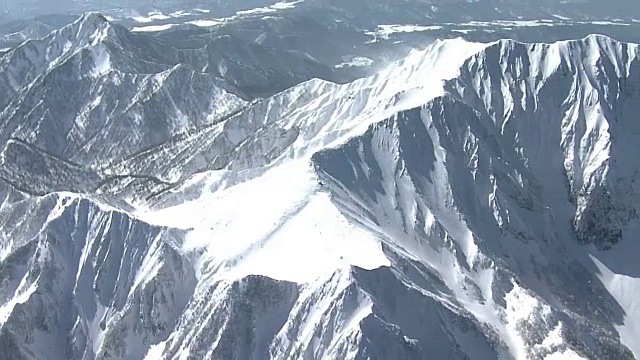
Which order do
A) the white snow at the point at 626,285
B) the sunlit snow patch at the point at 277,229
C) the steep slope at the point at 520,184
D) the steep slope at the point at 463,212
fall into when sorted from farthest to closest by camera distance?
the white snow at the point at 626,285, the steep slope at the point at 520,184, the steep slope at the point at 463,212, the sunlit snow patch at the point at 277,229

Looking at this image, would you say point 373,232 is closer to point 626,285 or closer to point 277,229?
point 277,229

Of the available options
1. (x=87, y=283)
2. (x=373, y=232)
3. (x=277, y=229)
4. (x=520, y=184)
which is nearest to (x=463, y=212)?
(x=520, y=184)

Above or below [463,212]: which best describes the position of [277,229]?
above

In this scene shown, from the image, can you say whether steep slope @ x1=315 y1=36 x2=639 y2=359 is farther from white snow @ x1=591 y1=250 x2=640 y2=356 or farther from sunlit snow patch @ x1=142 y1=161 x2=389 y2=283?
sunlit snow patch @ x1=142 y1=161 x2=389 y2=283

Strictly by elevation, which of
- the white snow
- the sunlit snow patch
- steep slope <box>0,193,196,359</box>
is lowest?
the white snow

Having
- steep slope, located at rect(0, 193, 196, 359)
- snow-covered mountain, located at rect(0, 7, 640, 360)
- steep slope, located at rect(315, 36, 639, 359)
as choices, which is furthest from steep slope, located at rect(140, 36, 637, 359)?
steep slope, located at rect(0, 193, 196, 359)

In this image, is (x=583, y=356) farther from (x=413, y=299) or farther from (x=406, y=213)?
(x=406, y=213)

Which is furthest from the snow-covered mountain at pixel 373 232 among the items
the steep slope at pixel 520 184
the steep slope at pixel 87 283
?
the steep slope at pixel 520 184

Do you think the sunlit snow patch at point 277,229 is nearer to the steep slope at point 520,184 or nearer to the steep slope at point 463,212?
the steep slope at point 463,212
